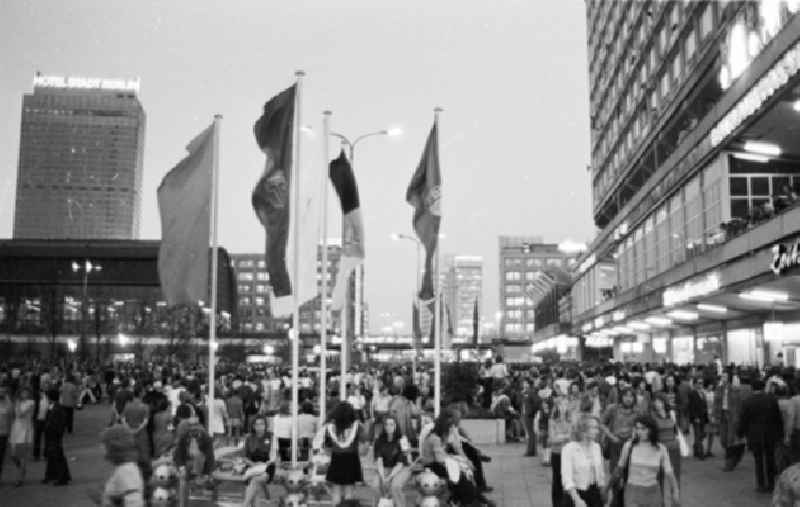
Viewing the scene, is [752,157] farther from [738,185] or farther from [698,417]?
[698,417]

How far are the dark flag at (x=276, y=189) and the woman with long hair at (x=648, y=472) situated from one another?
8.54 metres

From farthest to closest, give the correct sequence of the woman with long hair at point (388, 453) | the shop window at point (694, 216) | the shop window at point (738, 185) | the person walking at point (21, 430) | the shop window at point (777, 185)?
the shop window at point (694, 216)
the shop window at point (777, 185)
the shop window at point (738, 185)
the person walking at point (21, 430)
the woman with long hair at point (388, 453)

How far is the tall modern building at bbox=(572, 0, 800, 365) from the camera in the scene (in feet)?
91.6

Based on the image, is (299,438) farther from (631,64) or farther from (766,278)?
(631,64)

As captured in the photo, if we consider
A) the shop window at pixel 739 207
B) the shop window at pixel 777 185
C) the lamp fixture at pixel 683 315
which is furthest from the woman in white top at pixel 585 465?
the lamp fixture at pixel 683 315

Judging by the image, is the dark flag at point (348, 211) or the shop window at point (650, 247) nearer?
the dark flag at point (348, 211)

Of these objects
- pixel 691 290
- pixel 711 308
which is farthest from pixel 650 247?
pixel 691 290

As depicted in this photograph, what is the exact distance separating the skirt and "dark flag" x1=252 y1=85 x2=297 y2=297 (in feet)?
16.8

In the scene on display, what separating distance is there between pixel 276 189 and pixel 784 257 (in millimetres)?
13882

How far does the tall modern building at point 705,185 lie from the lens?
27922 millimetres

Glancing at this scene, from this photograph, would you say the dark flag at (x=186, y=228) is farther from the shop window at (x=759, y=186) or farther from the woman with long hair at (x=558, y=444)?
the shop window at (x=759, y=186)

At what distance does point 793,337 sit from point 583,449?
3008cm

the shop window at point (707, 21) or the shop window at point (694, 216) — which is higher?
the shop window at point (707, 21)

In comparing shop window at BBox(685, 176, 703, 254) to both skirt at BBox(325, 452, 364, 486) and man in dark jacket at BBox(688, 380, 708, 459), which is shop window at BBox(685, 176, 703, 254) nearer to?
man in dark jacket at BBox(688, 380, 708, 459)
